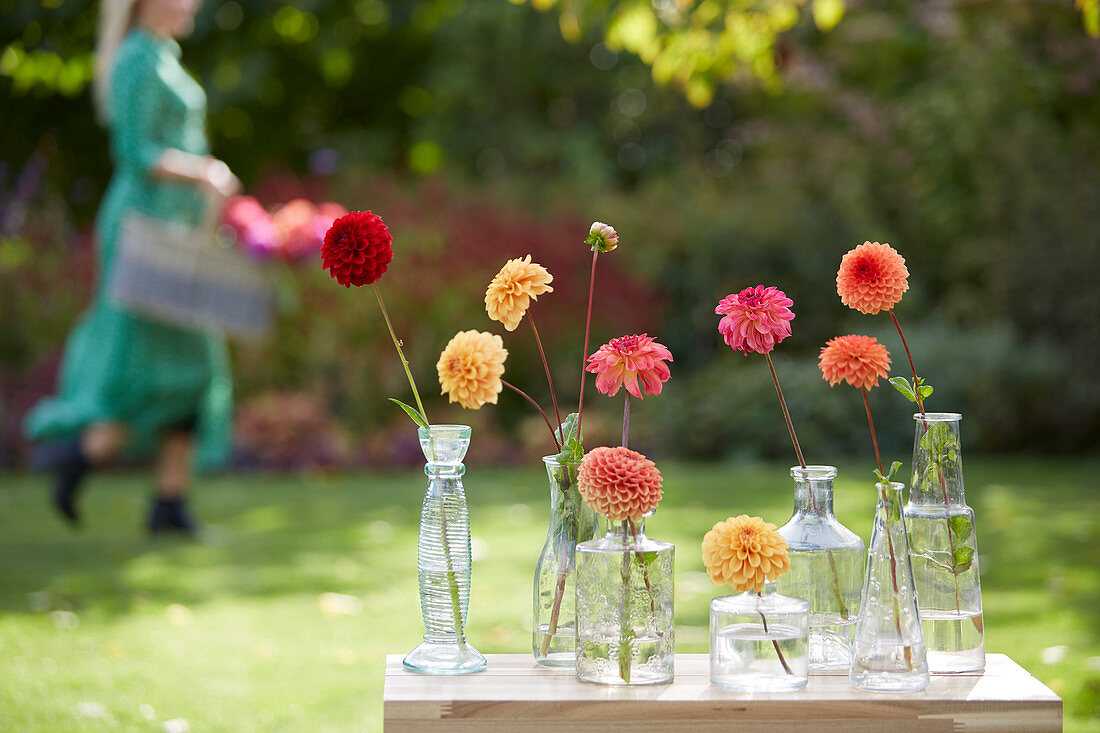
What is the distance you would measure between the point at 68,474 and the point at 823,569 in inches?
164

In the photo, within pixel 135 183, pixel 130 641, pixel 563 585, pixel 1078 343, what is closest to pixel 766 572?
pixel 563 585

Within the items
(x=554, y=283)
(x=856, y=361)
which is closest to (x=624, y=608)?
(x=856, y=361)

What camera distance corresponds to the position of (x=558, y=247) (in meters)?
10.0

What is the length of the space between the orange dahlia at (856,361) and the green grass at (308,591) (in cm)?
138

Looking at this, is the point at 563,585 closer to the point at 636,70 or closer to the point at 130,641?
the point at 130,641

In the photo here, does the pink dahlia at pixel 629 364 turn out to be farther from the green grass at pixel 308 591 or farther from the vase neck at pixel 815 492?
the green grass at pixel 308 591

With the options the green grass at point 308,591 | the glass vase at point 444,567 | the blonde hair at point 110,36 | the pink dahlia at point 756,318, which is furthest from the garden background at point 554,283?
the blonde hair at point 110,36

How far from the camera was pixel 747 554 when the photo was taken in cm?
164

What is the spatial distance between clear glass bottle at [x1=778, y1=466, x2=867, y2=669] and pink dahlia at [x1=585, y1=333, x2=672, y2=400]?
Result: 26 centimetres

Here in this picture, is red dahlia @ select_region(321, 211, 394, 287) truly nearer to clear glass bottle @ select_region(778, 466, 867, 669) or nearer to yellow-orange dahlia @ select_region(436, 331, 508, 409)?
yellow-orange dahlia @ select_region(436, 331, 508, 409)

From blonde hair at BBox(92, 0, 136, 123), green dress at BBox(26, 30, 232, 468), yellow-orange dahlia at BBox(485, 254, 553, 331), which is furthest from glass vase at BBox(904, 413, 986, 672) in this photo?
blonde hair at BBox(92, 0, 136, 123)

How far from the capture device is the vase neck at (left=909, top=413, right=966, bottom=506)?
181 centimetres

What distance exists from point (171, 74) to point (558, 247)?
17.0ft

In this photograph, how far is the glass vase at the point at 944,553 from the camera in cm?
179
